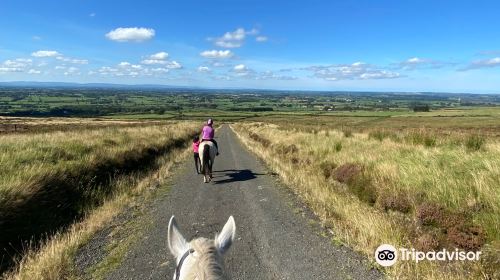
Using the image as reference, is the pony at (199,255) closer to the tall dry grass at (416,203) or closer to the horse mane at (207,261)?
the horse mane at (207,261)

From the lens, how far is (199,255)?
102 inches

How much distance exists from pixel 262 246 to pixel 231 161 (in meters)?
13.4

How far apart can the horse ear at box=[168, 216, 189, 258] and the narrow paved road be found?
3.15 m

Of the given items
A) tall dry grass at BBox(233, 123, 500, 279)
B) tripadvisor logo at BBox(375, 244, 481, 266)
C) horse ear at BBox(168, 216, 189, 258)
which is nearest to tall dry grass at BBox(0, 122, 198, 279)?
horse ear at BBox(168, 216, 189, 258)

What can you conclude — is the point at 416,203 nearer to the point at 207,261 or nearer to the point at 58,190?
the point at 207,261

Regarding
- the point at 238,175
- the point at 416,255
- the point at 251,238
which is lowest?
the point at 238,175

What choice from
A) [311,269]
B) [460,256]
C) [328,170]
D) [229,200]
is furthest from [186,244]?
[328,170]

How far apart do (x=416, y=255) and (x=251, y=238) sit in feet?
9.34

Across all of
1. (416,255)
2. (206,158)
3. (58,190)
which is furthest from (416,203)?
(58,190)

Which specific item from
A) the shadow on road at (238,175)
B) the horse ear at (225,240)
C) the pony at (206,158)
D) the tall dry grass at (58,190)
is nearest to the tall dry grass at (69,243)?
the tall dry grass at (58,190)

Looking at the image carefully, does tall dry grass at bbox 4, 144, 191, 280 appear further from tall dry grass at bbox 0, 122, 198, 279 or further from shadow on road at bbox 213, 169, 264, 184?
shadow on road at bbox 213, 169, 264, 184

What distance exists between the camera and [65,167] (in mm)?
11570

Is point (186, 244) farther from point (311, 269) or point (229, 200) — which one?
point (229, 200)

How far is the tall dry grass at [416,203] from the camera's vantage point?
229 inches
